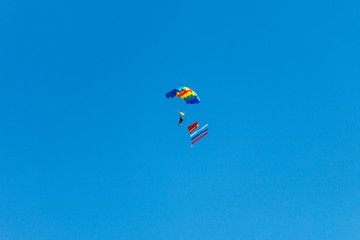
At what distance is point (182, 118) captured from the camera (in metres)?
54.5

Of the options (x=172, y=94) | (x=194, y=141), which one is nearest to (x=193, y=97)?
(x=172, y=94)

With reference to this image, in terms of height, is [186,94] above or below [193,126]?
above

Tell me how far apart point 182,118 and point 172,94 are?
4459 millimetres

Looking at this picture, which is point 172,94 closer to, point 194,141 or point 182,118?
point 182,118

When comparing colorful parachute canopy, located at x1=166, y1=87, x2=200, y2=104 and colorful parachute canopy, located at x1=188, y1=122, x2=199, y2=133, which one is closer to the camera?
colorful parachute canopy, located at x1=166, y1=87, x2=200, y2=104

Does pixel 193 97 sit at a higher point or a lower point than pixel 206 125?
higher

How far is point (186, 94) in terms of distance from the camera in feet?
175

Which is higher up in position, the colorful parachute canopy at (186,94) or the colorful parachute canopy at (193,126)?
the colorful parachute canopy at (186,94)

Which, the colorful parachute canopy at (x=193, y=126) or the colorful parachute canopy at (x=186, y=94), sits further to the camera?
the colorful parachute canopy at (x=193, y=126)

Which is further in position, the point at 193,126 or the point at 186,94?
the point at 193,126

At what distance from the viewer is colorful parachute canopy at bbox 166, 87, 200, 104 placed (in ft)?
171

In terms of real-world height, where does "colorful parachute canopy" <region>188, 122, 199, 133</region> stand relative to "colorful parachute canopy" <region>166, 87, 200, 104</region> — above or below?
below

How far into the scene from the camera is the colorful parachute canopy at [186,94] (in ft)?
171

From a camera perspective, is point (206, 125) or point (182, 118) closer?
point (206, 125)
